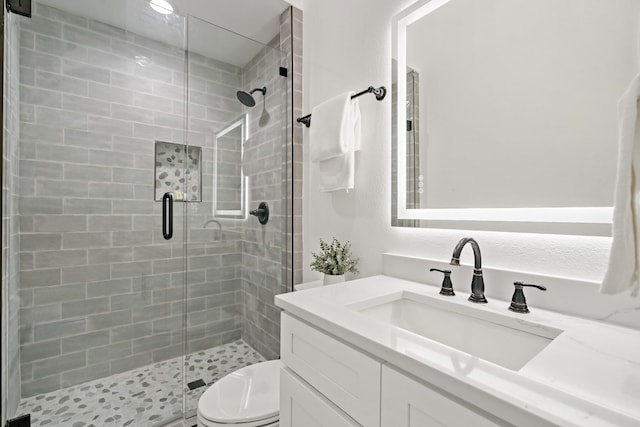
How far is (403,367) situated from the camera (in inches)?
21.8

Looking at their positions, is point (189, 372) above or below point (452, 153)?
below

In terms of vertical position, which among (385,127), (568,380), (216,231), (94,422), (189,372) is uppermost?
(385,127)

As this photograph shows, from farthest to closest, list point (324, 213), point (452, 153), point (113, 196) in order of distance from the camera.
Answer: point (113, 196)
point (324, 213)
point (452, 153)

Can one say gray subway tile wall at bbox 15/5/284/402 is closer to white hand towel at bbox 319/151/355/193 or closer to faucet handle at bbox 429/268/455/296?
white hand towel at bbox 319/151/355/193

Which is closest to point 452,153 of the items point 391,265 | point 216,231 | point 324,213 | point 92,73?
point 391,265

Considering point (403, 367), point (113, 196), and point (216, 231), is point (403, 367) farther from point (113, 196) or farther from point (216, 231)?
point (113, 196)

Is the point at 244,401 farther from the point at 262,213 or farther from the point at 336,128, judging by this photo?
the point at 336,128

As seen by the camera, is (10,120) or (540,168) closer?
(540,168)

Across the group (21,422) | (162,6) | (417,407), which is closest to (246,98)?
(162,6)

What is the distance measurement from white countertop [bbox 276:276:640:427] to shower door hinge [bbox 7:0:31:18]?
1980 millimetres

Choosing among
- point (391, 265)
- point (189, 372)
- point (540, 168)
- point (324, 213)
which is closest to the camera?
point (540, 168)

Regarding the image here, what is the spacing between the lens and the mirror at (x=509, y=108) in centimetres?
76

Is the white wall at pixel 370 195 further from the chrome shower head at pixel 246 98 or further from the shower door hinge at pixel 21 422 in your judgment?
the shower door hinge at pixel 21 422

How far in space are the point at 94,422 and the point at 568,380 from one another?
6.50 ft
